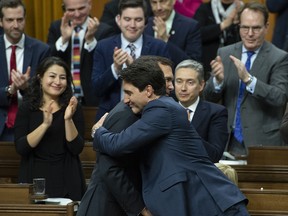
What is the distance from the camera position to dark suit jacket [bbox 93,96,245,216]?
403cm

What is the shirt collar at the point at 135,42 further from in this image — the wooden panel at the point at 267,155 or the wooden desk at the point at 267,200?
the wooden desk at the point at 267,200

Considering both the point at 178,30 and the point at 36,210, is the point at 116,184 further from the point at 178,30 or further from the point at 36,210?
the point at 178,30

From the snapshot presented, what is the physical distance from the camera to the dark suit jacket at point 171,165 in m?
4.03

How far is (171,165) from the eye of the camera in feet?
13.3

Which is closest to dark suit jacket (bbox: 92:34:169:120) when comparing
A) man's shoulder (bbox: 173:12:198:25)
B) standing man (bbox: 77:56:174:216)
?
man's shoulder (bbox: 173:12:198:25)

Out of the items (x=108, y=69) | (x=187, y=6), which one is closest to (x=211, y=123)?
(x=108, y=69)

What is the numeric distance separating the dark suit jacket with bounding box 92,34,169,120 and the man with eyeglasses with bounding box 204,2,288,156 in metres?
0.47

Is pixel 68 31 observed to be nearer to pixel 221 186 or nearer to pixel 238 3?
pixel 238 3

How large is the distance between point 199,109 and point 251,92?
80 centimetres

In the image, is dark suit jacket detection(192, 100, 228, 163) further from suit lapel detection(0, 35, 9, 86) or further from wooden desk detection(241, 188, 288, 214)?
suit lapel detection(0, 35, 9, 86)

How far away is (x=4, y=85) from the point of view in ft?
21.5

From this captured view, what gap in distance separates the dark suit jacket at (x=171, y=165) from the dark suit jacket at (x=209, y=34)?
3164mm

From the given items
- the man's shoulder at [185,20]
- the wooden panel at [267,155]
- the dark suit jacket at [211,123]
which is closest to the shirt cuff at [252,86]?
the wooden panel at [267,155]

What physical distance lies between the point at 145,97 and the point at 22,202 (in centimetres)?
114
